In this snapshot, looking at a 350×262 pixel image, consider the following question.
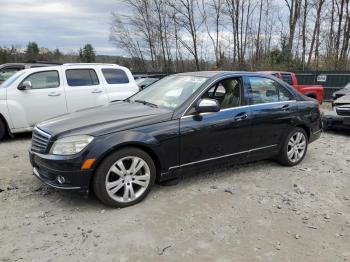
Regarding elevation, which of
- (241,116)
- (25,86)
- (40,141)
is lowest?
(40,141)

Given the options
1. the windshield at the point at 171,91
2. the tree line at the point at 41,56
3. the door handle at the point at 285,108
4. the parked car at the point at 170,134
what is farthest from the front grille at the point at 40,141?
the tree line at the point at 41,56

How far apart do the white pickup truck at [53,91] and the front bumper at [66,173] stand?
13.9ft

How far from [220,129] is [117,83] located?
4.93m

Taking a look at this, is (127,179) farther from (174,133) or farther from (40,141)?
(40,141)

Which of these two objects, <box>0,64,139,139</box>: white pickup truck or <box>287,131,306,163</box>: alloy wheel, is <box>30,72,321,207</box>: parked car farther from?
<box>0,64,139,139</box>: white pickup truck

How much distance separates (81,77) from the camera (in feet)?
27.8

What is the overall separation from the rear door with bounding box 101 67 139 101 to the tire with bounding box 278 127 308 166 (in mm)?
4659

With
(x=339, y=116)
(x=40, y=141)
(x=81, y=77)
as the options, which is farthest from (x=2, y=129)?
(x=339, y=116)

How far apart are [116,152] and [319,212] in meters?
2.47

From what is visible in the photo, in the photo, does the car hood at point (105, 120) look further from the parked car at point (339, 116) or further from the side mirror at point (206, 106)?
the parked car at point (339, 116)

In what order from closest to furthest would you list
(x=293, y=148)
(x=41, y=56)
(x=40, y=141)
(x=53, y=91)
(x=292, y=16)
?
(x=40, y=141), (x=293, y=148), (x=53, y=91), (x=292, y=16), (x=41, y=56)

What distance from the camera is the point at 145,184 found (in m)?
4.15

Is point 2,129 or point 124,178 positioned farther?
point 2,129

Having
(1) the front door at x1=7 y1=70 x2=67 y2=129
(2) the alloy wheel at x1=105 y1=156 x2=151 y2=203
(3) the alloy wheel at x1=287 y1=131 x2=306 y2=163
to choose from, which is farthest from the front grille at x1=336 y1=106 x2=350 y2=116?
(1) the front door at x1=7 y1=70 x2=67 y2=129
